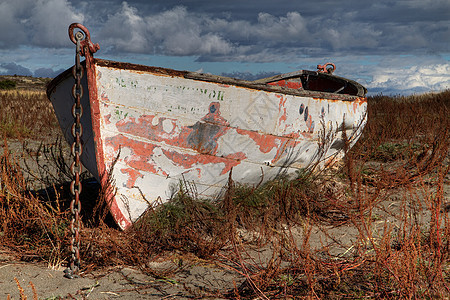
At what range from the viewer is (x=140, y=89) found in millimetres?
3369

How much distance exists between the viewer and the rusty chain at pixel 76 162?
2902 millimetres

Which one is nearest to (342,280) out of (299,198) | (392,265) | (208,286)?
(392,265)

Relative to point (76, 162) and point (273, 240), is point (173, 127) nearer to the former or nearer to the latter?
point (76, 162)

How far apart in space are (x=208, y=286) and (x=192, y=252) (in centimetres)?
55

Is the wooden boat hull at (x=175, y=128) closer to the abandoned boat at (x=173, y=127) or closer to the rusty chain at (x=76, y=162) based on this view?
the abandoned boat at (x=173, y=127)

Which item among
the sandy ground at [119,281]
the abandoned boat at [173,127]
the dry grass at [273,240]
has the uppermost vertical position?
the abandoned boat at [173,127]

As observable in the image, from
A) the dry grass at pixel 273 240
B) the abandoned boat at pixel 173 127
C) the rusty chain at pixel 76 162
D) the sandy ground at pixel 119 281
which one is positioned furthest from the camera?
the abandoned boat at pixel 173 127

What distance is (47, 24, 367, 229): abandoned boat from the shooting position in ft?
11.0

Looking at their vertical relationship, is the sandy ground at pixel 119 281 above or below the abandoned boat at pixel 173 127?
below

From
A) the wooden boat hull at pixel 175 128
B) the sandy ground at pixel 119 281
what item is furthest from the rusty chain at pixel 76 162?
the wooden boat hull at pixel 175 128

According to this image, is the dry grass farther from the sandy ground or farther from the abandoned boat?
the abandoned boat

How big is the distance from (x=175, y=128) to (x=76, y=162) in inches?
36.9

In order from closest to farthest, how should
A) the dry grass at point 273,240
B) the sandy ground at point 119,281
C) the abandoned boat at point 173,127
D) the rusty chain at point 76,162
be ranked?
the dry grass at point 273,240 → the sandy ground at point 119,281 → the rusty chain at point 76,162 → the abandoned boat at point 173,127

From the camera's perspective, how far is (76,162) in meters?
2.90
